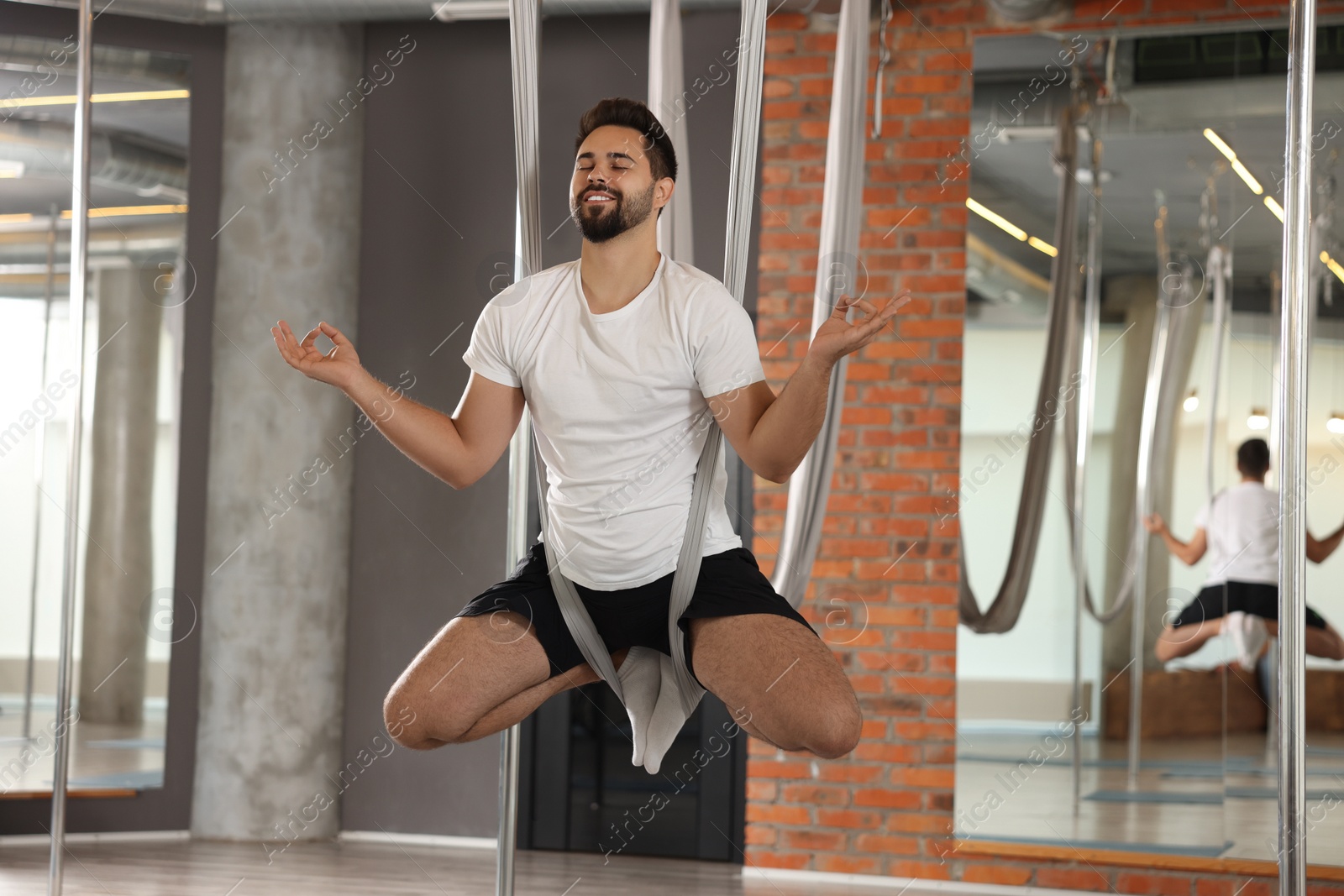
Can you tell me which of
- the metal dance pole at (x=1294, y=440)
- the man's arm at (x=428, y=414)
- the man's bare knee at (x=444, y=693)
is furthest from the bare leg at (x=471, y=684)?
the metal dance pole at (x=1294, y=440)

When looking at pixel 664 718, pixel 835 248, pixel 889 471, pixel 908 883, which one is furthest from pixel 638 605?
pixel 908 883

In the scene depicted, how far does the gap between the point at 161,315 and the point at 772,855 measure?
8.47ft

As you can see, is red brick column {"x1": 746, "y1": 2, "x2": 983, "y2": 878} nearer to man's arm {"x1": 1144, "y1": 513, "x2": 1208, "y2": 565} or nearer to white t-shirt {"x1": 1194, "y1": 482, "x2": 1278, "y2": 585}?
man's arm {"x1": 1144, "y1": 513, "x2": 1208, "y2": 565}

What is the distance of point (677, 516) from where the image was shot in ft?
7.42

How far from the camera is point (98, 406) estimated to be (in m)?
4.26

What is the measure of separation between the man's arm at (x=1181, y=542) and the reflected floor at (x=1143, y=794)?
20.0 inches

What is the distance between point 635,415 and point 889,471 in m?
1.76

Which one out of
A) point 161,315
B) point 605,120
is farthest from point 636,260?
point 161,315

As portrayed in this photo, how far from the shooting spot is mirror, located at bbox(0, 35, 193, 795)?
13.5 feet

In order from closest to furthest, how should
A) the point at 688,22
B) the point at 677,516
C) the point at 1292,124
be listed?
the point at 677,516 < the point at 1292,124 < the point at 688,22

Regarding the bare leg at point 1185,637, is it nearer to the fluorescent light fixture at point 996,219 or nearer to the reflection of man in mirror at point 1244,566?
the reflection of man in mirror at point 1244,566

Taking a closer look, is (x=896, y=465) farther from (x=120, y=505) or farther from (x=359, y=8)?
(x=120, y=505)

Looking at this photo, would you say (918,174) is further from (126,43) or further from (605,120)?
(126,43)

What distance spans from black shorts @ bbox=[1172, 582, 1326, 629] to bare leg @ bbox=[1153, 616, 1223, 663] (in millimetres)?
12
